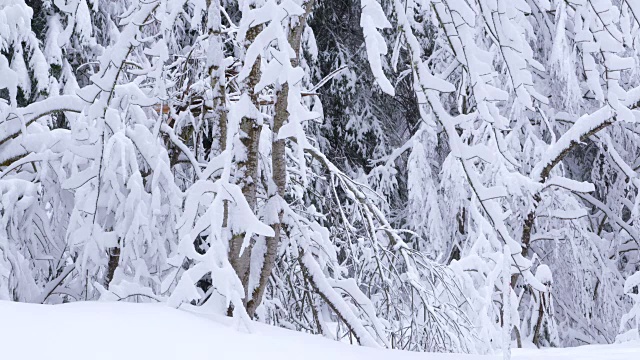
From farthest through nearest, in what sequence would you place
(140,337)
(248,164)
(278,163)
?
(278,163), (248,164), (140,337)

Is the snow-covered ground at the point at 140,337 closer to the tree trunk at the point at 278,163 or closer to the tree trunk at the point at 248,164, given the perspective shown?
the tree trunk at the point at 248,164

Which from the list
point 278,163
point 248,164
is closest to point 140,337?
point 248,164

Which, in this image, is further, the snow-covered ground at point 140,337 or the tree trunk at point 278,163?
the tree trunk at point 278,163

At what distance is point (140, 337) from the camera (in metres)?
1.63

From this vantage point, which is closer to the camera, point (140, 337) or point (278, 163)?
point (140, 337)

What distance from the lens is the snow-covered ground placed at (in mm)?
1469

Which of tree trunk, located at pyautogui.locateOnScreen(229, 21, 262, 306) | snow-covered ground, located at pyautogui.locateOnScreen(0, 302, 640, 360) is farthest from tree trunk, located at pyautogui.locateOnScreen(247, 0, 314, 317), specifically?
snow-covered ground, located at pyautogui.locateOnScreen(0, 302, 640, 360)

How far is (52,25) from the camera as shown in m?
7.00

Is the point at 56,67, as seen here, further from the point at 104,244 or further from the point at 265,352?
the point at 265,352

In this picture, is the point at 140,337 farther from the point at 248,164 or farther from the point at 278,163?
the point at 278,163

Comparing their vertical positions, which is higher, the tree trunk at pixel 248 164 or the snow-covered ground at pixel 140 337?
the tree trunk at pixel 248 164

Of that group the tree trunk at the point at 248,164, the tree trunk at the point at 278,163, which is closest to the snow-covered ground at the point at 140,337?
the tree trunk at the point at 248,164

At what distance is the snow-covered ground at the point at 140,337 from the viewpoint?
4.82 feet

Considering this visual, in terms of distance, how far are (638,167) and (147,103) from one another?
6.54m
